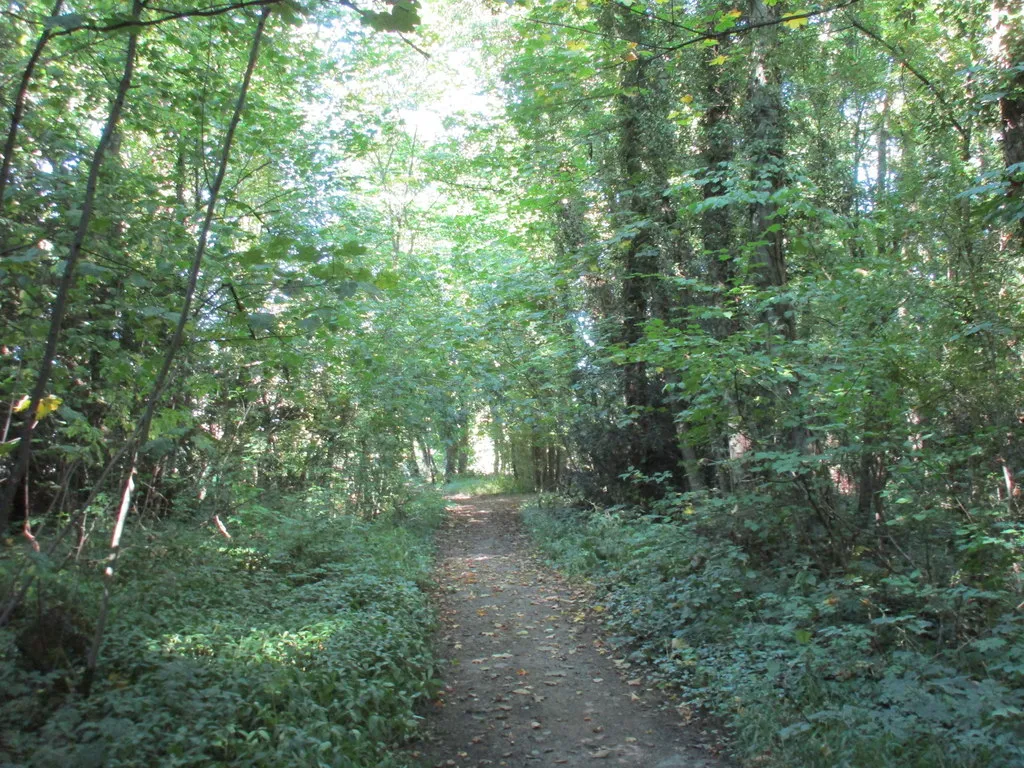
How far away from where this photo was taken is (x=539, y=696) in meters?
6.04

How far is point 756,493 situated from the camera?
298 inches

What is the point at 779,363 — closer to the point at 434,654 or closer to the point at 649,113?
the point at 434,654

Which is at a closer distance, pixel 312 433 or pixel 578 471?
pixel 312 433

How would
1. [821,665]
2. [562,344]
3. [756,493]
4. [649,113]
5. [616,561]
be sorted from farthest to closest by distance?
[562,344] → [649,113] → [616,561] → [756,493] → [821,665]

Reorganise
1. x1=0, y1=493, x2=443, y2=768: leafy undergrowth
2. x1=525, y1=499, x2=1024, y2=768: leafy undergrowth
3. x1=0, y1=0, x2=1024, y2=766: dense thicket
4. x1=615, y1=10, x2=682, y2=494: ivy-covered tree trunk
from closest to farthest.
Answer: x1=0, y1=493, x2=443, y2=768: leafy undergrowth < x1=525, y1=499, x2=1024, y2=768: leafy undergrowth < x1=0, y1=0, x2=1024, y2=766: dense thicket < x1=615, y1=10, x2=682, y2=494: ivy-covered tree trunk

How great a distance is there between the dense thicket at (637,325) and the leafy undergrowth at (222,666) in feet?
0.91

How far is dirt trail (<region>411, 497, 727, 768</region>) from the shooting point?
4.99 metres

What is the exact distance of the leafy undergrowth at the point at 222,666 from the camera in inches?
152

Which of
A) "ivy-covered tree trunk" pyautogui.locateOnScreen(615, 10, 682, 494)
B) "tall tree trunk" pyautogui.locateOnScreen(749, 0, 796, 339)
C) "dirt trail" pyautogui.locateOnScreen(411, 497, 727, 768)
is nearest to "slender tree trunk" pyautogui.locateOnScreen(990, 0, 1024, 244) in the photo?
"tall tree trunk" pyautogui.locateOnScreen(749, 0, 796, 339)

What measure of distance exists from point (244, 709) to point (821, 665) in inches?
169

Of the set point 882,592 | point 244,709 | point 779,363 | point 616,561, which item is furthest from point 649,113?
point 244,709

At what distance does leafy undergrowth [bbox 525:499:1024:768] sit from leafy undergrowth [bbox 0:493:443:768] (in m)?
2.50

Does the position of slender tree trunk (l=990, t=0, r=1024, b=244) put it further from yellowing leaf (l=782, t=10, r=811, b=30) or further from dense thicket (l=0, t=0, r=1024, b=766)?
yellowing leaf (l=782, t=10, r=811, b=30)

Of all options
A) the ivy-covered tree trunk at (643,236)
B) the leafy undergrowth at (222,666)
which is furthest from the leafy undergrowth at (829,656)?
the ivy-covered tree trunk at (643,236)
